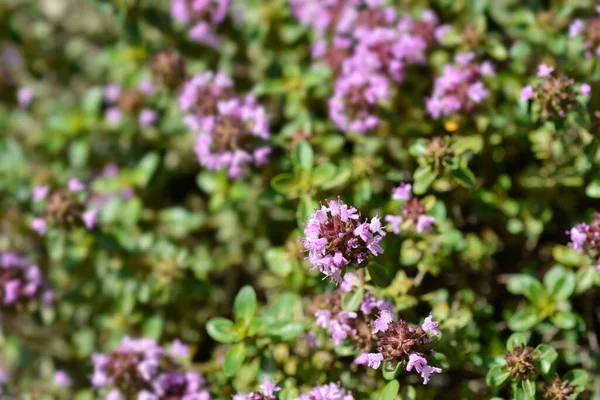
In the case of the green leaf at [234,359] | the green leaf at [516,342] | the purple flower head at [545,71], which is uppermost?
the purple flower head at [545,71]

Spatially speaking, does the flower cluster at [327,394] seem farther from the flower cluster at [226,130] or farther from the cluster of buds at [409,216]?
the flower cluster at [226,130]

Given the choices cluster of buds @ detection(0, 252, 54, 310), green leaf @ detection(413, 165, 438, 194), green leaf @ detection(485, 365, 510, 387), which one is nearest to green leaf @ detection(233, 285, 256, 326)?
green leaf @ detection(413, 165, 438, 194)

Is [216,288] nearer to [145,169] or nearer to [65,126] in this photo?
[145,169]

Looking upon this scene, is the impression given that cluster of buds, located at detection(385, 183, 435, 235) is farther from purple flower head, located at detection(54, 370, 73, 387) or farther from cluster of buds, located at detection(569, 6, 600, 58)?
purple flower head, located at detection(54, 370, 73, 387)

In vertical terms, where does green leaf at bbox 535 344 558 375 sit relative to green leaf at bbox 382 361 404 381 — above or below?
above

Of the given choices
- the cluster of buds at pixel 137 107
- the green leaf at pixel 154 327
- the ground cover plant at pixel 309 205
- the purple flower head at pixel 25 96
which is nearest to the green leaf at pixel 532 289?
the ground cover plant at pixel 309 205

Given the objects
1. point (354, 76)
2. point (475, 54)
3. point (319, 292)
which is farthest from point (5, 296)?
point (475, 54)
